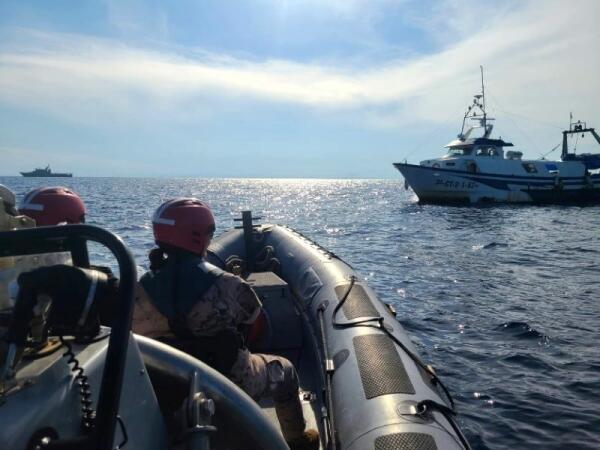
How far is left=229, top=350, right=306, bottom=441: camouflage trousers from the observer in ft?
9.64

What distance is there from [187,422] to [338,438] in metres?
1.60

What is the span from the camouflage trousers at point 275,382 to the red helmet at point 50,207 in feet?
4.79

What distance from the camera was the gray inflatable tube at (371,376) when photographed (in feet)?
9.71

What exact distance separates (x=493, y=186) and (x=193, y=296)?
38396 millimetres

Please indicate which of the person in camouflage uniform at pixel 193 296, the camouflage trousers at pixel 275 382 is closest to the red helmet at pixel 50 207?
the person in camouflage uniform at pixel 193 296

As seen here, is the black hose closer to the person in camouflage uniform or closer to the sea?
the person in camouflage uniform

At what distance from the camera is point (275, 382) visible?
10.3 feet

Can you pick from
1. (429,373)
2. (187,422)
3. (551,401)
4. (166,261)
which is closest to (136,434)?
(187,422)

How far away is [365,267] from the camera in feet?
47.4

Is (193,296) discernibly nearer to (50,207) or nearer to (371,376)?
(50,207)

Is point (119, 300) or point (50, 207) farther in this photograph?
point (50, 207)

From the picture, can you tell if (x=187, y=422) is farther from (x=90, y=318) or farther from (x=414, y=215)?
(x=414, y=215)

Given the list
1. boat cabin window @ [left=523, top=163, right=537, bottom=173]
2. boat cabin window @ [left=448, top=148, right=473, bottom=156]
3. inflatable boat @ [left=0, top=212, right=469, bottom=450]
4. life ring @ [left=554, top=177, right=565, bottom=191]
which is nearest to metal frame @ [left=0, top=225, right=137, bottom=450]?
inflatable boat @ [left=0, top=212, right=469, bottom=450]

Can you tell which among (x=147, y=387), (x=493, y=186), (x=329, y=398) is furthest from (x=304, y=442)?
(x=493, y=186)
